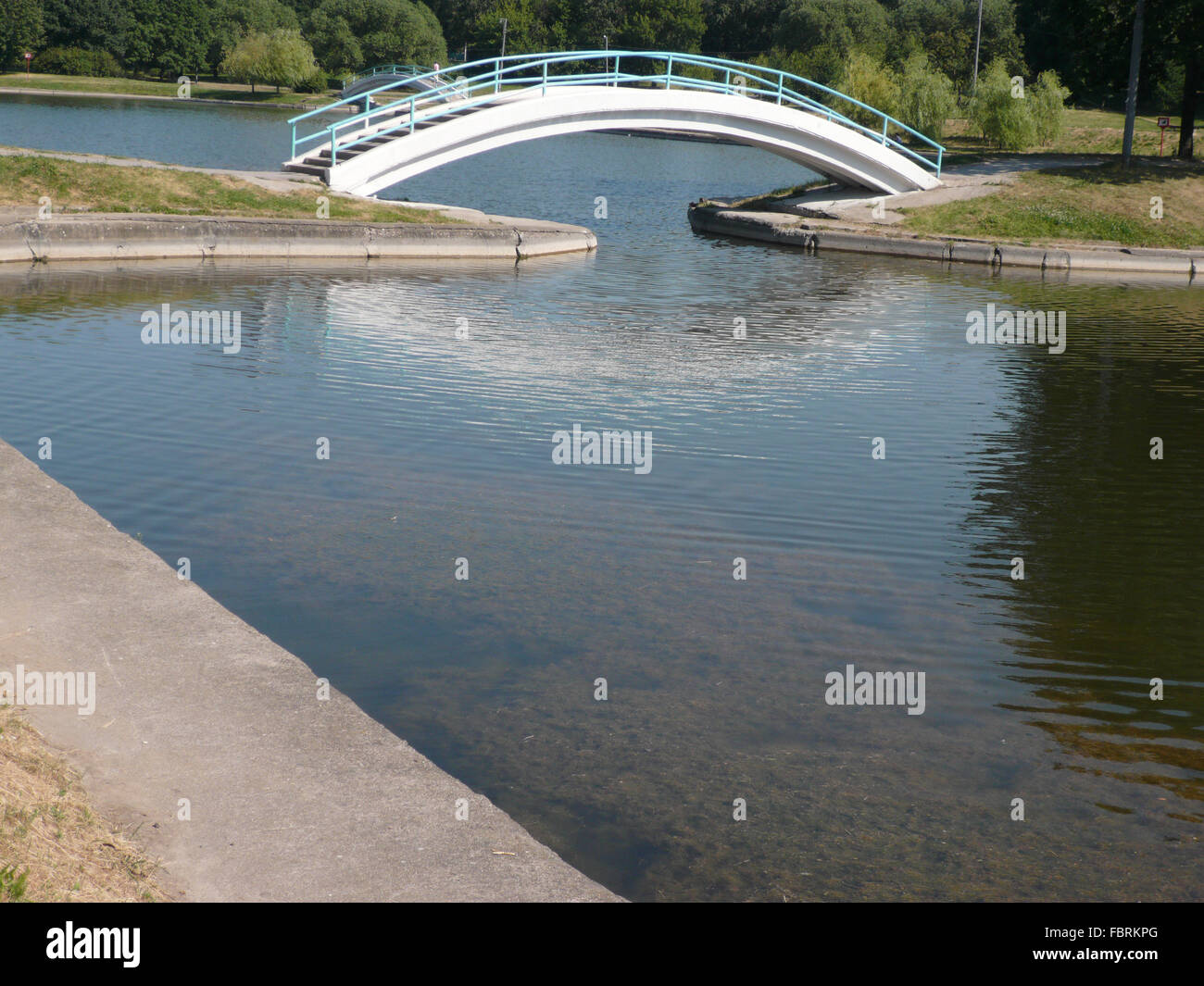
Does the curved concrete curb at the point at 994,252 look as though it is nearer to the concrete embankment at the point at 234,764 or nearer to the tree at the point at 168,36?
the concrete embankment at the point at 234,764

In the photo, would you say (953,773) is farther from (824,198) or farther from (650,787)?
(824,198)

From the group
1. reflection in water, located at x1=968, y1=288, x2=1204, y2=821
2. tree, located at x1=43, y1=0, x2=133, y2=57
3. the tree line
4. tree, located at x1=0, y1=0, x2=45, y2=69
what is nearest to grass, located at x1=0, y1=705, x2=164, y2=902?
reflection in water, located at x1=968, y1=288, x2=1204, y2=821

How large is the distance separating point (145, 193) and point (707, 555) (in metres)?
16.4

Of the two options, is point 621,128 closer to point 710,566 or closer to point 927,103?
point 927,103

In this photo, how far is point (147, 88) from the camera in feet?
263

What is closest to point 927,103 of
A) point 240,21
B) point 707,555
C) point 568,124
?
point 568,124

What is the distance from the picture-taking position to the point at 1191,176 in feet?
100

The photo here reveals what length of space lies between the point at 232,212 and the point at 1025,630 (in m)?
17.3

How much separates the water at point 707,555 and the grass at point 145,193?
3873mm

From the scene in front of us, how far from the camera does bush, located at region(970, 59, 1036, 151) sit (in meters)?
36.8

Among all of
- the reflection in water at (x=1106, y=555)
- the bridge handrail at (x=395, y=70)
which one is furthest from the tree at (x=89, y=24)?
the reflection in water at (x=1106, y=555)

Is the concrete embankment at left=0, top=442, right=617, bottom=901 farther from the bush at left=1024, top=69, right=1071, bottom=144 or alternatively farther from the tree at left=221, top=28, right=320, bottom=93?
the tree at left=221, top=28, right=320, bottom=93

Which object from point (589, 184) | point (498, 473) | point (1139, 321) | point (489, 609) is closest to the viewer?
point (489, 609)

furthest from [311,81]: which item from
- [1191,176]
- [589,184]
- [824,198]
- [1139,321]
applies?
[1139,321]
